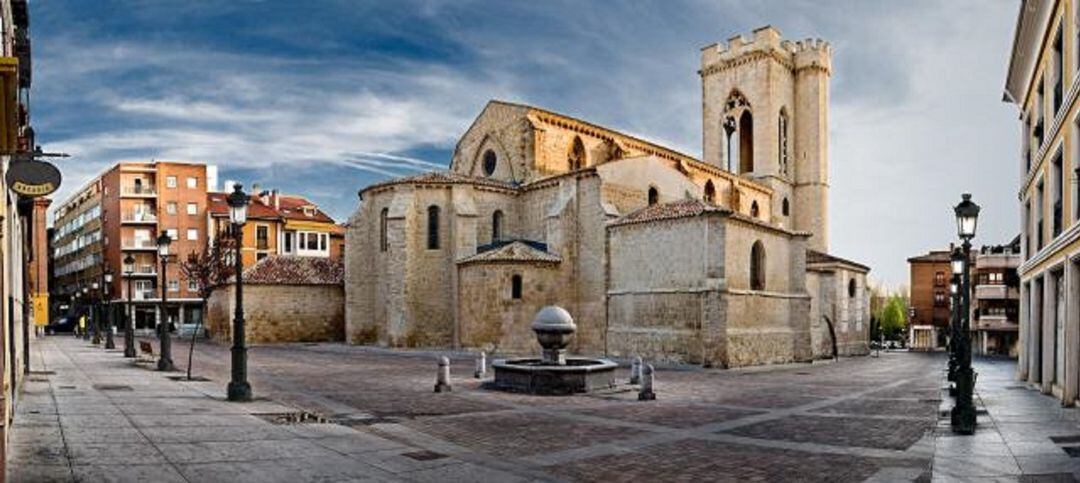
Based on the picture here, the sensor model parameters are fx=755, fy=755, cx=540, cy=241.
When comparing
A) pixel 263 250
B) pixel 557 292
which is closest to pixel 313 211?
pixel 263 250

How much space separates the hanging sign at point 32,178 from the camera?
7195mm

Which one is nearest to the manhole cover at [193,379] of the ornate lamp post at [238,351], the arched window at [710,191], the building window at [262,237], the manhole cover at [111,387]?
the manhole cover at [111,387]

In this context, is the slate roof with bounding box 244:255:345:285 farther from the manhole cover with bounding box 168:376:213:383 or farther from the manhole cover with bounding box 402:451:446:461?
the manhole cover with bounding box 402:451:446:461

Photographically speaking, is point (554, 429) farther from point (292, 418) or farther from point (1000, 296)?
point (1000, 296)

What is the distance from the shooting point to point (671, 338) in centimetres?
3053

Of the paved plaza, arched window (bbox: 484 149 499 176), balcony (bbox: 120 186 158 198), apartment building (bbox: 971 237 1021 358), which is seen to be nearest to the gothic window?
arched window (bbox: 484 149 499 176)

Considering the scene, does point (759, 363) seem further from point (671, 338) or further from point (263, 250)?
point (263, 250)

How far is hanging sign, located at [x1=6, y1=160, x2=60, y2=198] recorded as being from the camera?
7.20 metres

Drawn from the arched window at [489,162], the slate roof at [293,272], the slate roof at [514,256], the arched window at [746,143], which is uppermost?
the arched window at [746,143]

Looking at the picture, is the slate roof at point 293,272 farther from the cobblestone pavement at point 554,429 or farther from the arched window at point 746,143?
the arched window at point 746,143

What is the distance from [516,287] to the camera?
34750mm

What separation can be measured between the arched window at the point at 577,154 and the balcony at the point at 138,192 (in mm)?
41529

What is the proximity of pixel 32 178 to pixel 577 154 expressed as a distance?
118 ft

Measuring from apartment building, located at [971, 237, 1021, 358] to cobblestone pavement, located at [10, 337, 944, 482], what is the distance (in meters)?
40.4
